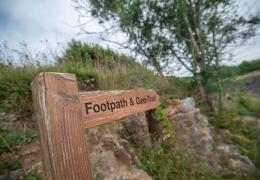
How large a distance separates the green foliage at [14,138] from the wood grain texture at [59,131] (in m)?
1.25

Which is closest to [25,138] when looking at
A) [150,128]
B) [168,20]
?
[150,128]

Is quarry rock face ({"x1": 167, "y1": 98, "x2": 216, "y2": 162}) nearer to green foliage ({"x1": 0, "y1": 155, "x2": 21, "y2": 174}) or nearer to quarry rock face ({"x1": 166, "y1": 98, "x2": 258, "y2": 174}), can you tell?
quarry rock face ({"x1": 166, "y1": 98, "x2": 258, "y2": 174})

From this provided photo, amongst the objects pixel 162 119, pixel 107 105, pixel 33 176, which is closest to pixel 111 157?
pixel 33 176

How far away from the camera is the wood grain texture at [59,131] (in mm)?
787

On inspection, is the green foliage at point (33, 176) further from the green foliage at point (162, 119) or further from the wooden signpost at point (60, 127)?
the green foliage at point (162, 119)

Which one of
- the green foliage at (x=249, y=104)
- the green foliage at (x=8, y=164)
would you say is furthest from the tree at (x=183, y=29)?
the green foliage at (x=8, y=164)

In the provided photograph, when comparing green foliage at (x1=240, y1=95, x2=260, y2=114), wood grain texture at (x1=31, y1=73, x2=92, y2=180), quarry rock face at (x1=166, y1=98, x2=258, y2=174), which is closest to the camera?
wood grain texture at (x1=31, y1=73, x2=92, y2=180)

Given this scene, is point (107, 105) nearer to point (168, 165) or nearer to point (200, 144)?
point (168, 165)

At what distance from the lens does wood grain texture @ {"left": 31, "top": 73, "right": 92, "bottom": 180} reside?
0.79 m

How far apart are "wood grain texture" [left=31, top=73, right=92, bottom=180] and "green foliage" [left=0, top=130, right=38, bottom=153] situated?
1.25 m

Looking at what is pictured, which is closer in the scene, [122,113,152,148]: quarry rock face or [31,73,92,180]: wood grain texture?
[31,73,92,180]: wood grain texture

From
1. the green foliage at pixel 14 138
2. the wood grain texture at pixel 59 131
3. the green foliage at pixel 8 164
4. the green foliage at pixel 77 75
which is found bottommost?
the green foliage at pixel 8 164

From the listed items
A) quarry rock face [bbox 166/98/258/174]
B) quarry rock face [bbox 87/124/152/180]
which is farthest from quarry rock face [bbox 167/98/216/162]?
quarry rock face [bbox 87/124/152/180]

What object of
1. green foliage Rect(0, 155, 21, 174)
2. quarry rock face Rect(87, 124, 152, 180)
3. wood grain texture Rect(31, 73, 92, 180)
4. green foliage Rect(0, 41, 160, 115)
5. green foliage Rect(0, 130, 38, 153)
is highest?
green foliage Rect(0, 41, 160, 115)
